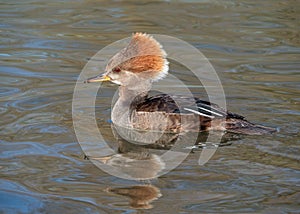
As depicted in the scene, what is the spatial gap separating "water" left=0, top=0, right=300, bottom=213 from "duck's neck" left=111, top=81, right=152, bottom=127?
0.17 m

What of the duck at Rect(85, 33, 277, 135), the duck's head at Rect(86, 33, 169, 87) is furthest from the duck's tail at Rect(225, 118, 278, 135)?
the duck's head at Rect(86, 33, 169, 87)

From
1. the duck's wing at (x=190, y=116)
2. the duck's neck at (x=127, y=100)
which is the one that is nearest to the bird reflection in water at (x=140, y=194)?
the duck's wing at (x=190, y=116)

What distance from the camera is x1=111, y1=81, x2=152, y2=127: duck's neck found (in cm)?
791

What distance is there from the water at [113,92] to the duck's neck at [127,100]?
17 cm

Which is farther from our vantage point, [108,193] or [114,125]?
[114,125]

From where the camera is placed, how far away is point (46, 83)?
30.7ft

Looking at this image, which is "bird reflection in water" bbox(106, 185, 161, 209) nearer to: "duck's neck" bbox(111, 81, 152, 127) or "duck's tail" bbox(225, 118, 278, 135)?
"duck's tail" bbox(225, 118, 278, 135)

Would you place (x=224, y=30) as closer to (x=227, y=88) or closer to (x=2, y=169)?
(x=227, y=88)

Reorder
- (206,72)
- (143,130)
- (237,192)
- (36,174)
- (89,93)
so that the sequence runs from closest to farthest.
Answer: (237,192)
(36,174)
(143,130)
(89,93)
(206,72)

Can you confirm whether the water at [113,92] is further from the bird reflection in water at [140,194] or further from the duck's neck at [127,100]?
the duck's neck at [127,100]

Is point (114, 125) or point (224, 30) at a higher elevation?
point (224, 30)

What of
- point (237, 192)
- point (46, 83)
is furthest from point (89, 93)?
point (237, 192)

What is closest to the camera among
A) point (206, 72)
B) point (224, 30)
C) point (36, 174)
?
point (36, 174)

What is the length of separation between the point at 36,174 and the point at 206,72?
4358mm
